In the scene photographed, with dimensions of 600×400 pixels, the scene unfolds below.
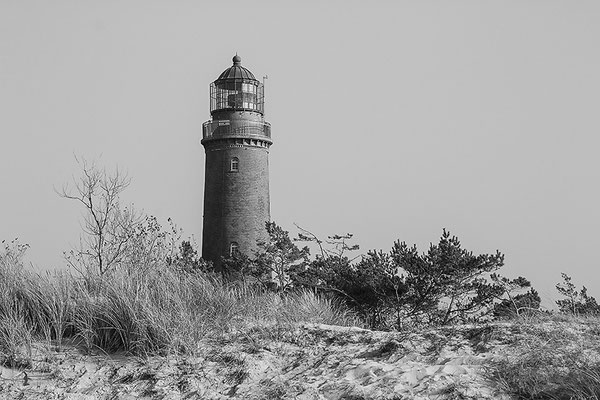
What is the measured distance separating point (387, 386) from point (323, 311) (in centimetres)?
311

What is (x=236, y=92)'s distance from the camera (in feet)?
121

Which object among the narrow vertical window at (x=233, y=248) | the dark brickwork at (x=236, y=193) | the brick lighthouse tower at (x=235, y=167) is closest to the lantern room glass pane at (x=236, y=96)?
the brick lighthouse tower at (x=235, y=167)

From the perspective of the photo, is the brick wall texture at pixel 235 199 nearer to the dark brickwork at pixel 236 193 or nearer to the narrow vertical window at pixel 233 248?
the dark brickwork at pixel 236 193

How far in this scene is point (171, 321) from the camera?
809cm

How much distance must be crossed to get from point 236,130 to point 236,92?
2.03 m

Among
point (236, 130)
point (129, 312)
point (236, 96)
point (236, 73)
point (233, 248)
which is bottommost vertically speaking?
point (129, 312)

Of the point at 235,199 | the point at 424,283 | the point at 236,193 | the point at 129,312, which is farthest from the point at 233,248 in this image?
the point at 129,312

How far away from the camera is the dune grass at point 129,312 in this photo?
26.6 feet

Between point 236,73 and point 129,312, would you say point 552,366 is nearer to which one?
point 129,312

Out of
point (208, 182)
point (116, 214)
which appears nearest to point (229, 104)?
point (208, 182)

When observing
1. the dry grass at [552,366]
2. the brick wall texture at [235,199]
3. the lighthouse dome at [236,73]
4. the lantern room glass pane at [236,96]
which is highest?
the lighthouse dome at [236,73]

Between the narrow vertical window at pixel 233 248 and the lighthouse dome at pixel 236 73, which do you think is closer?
the narrow vertical window at pixel 233 248

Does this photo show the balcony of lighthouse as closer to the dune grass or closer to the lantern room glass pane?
the lantern room glass pane

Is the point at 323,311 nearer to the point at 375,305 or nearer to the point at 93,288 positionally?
the point at 93,288
